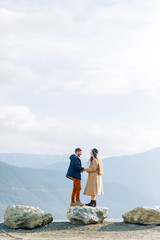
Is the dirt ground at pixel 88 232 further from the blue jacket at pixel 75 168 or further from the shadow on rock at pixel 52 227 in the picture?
the blue jacket at pixel 75 168

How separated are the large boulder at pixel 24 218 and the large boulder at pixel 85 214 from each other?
1407 millimetres

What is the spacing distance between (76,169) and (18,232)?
13.9 ft

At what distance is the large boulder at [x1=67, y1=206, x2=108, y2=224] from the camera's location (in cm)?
1816

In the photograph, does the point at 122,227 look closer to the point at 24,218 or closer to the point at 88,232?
the point at 88,232

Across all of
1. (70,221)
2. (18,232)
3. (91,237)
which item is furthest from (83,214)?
(18,232)

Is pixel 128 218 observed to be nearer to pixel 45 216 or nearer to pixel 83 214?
pixel 83 214

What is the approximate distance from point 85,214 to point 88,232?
1.36m

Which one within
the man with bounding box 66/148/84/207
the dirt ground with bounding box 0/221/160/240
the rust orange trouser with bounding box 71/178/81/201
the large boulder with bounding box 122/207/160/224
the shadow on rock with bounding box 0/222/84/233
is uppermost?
the man with bounding box 66/148/84/207

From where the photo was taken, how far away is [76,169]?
18.3 m

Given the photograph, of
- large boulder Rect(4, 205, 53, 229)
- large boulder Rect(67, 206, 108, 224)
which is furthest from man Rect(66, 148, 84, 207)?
large boulder Rect(4, 205, 53, 229)

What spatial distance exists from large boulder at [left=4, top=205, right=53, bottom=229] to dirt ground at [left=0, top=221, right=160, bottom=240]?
31 centimetres

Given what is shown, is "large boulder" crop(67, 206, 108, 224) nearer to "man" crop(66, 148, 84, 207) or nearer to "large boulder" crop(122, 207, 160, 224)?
"man" crop(66, 148, 84, 207)

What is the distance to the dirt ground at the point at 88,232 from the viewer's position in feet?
52.5

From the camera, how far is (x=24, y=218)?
717 inches
